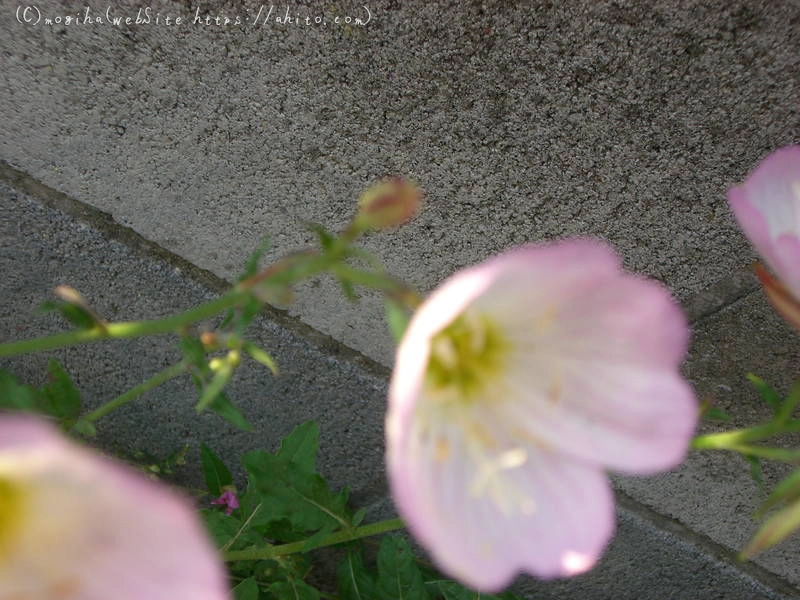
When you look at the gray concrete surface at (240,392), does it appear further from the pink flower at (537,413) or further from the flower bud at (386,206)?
the flower bud at (386,206)

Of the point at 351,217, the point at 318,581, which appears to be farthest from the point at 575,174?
the point at 318,581

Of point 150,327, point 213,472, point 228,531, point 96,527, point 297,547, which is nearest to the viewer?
point 96,527

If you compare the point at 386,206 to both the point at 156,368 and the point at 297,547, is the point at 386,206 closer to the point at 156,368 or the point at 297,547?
the point at 297,547

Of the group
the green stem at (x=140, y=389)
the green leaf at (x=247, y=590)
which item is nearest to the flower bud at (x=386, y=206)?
the green stem at (x=140, y=389)

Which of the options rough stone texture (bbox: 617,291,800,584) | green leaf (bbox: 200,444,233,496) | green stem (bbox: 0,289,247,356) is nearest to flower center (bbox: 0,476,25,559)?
green stem (bbox: 0,289,247,356)

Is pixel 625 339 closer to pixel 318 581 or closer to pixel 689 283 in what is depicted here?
pixel 689 283

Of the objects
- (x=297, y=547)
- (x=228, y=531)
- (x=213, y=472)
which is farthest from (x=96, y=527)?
(x=213, y=472)

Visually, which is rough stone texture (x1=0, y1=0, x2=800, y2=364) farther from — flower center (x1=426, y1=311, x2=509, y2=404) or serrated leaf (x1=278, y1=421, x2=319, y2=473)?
flower center (x1=426, y1=311, x2=509, y2=404)
